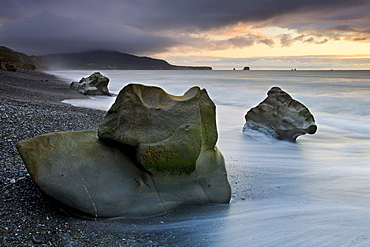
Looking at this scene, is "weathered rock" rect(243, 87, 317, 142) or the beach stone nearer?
the beach stone

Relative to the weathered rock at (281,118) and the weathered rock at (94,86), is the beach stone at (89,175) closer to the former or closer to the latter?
the weathered rock at (281,118)

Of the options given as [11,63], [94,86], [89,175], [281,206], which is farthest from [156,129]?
[11,63]

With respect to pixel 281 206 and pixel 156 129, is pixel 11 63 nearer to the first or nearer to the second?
pixel 156 129

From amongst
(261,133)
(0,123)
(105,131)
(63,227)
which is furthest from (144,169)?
(261,133)

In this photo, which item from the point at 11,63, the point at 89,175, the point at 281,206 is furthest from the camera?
the point at 11,63

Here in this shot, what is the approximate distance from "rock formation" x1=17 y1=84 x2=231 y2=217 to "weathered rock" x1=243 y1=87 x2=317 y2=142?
3502mm

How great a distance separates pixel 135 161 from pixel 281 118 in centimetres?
427

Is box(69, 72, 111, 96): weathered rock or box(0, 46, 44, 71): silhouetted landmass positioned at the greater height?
box(0, 46, 44, 71): silhouetted landmass

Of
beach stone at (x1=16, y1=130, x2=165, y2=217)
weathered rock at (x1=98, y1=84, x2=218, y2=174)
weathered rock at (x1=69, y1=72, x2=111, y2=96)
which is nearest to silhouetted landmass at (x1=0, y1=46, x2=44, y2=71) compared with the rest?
weathered rock at (x1=69, y1=72, x2=111, y2=96)

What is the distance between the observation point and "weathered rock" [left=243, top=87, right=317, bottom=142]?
5991 millimetres

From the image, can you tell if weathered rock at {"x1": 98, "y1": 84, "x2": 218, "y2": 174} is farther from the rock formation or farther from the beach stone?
the beach stone

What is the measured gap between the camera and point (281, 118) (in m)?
6.23

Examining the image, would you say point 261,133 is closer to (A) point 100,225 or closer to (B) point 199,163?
(B) point 199,163

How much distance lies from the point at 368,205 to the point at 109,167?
283 cm
